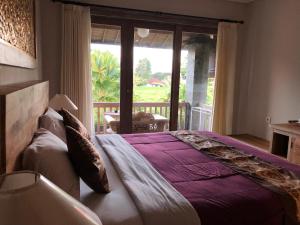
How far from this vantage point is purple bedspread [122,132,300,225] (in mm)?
1384

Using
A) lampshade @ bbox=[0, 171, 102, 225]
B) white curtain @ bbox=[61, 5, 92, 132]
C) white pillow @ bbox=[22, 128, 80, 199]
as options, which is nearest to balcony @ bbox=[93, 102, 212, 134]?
white curtain @ bbox=[61, 5, 92, 132]

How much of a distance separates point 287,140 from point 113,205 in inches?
121

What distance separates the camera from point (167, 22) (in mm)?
4359

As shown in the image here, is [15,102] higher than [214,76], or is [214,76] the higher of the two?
[214,76]

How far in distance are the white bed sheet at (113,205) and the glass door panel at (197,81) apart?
3430mm

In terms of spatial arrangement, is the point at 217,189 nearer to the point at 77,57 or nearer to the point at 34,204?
the point at 34,204

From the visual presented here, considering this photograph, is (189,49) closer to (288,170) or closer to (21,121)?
(288,170)

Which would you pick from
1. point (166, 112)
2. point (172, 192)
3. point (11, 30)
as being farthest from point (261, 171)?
point (166, 112)

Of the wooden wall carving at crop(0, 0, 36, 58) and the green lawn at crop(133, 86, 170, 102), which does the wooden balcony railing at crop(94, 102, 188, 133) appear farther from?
the wooden wall carving at crop(0, 0, 36, 58)

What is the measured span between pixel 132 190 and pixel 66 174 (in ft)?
1.33

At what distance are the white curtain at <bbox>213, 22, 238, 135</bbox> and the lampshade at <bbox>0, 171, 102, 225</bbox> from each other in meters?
4.39

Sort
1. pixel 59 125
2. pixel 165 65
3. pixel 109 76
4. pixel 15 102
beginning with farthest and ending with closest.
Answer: pixel 165 65 → pixel 109 76 → pixel 59 125 → pixel 15 102

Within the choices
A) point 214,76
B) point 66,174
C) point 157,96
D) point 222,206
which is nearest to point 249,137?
point 214,76

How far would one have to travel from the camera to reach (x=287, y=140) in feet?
11.6
